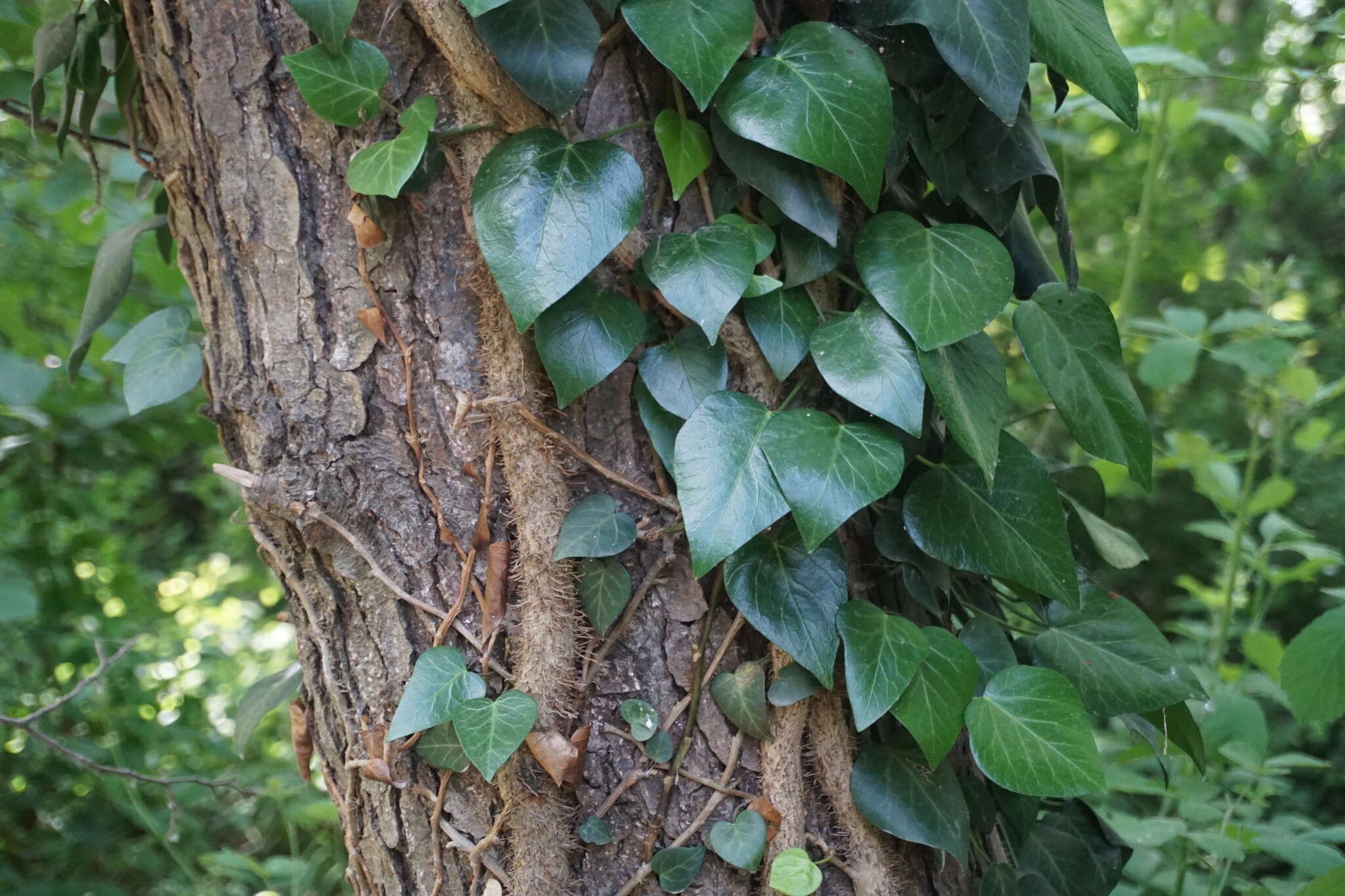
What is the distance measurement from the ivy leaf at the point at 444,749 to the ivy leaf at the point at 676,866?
159mm

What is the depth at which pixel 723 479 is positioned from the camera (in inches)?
22.4

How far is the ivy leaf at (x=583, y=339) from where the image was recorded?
1.94 feet

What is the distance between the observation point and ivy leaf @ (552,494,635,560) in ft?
2.06

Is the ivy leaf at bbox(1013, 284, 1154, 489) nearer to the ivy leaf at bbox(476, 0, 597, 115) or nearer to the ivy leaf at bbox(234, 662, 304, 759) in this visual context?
the ivy leaf at bbox(476, 0, 597, 115)

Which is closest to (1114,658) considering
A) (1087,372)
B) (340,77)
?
(1087,372)

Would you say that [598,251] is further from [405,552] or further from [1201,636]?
[1201,636]

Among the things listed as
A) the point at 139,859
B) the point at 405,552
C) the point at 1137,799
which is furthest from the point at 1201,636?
the point at 139,859

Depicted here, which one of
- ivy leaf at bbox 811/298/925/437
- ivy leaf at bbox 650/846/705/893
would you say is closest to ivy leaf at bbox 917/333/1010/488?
ivy leaf at bbox 811/298/925/437

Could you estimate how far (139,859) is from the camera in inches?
55.6

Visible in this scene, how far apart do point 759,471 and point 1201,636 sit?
5.00 ft

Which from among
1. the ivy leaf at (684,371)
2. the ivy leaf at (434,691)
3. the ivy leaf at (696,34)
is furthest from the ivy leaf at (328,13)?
the ivy leaf at (434,691)

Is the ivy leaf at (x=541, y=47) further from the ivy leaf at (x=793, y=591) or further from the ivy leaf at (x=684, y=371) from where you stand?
the ivy leaf at (x=793, y=591)

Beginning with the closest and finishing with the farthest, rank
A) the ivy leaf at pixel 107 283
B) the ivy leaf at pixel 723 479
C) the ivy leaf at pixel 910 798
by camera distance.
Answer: the ivy leaf at pixel 723 479, the ivy leaf at pixel 910 798, the ivy leaf at pixel 107 283

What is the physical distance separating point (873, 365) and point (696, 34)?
0.24 metres
